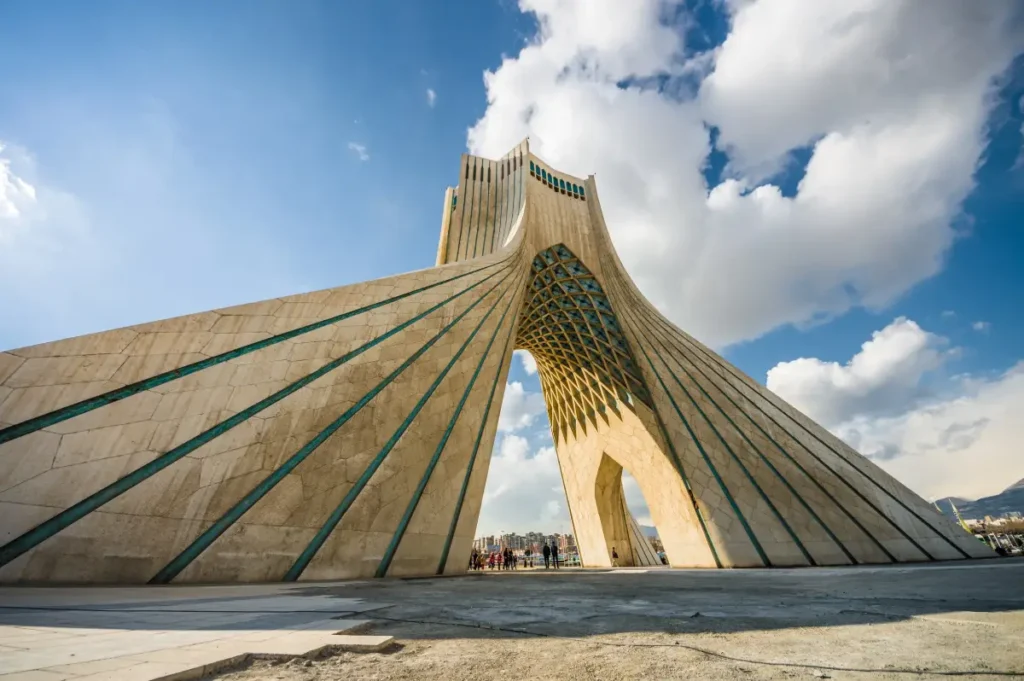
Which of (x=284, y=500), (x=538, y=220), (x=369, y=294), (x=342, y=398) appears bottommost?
(x=284, y=500)

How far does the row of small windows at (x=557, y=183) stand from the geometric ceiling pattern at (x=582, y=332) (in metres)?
3.08

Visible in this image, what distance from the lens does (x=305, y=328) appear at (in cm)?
628

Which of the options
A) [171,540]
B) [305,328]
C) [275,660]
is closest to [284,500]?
[171,540]

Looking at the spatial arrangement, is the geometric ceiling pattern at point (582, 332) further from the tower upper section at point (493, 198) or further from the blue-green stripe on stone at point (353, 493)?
the blue-green stripe on stone at point (353, 493)

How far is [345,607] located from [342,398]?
3729 millimetres

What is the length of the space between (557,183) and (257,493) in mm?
13784

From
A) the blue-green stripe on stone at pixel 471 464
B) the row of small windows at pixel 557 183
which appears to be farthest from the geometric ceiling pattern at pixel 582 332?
the blue-green stripe on stone at pixel 471 464

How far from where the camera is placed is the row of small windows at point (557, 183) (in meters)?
15.0

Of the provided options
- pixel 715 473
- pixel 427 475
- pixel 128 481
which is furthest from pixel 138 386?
pixel 715 473

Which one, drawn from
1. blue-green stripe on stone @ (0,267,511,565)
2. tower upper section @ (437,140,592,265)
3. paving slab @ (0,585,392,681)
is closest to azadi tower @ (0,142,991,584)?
blue-green stripe on stone @ (0,267,511,565)

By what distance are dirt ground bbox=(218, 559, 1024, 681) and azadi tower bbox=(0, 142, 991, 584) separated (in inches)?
111

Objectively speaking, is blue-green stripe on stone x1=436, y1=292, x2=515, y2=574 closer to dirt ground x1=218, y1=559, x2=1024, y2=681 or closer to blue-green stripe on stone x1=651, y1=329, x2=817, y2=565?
dirt ground x1=218, y1=559, x2=1024, y2=681

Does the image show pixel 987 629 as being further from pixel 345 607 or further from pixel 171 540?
pixel 171 540

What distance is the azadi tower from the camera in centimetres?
420
